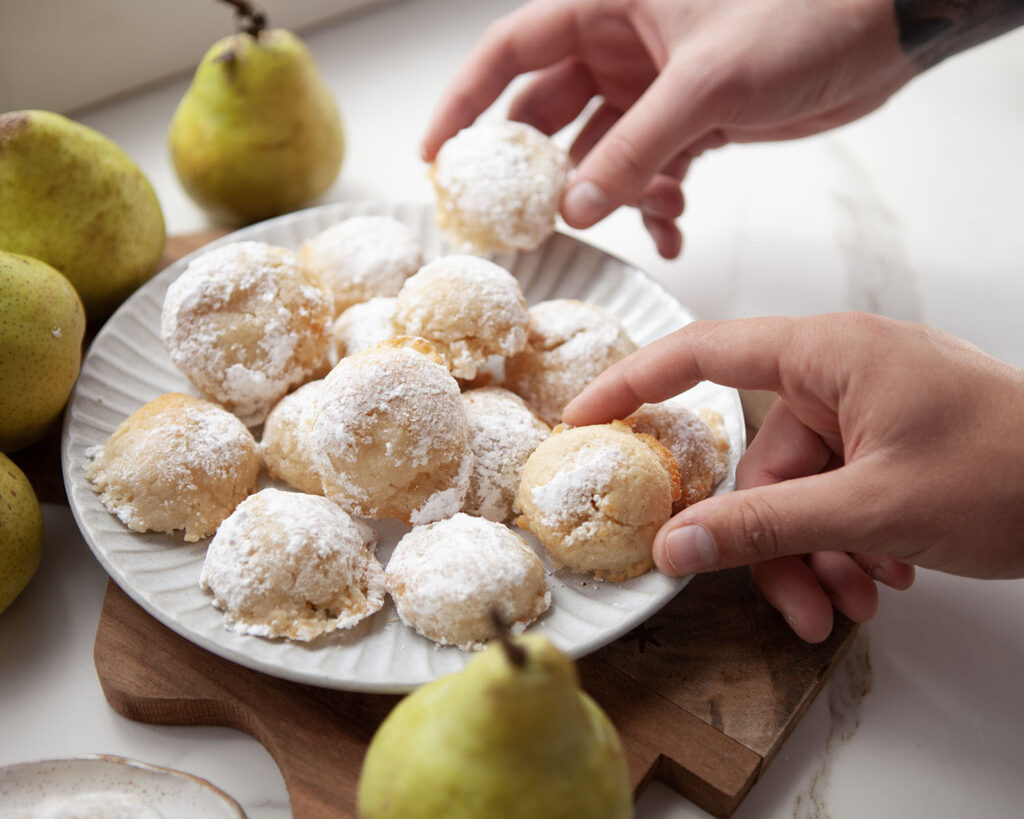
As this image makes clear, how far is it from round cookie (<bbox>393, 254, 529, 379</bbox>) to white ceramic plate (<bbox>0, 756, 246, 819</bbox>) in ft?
2.32

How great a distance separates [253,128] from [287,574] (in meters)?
1.16

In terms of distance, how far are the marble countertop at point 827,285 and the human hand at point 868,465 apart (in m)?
0.18

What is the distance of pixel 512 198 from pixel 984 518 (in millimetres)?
967

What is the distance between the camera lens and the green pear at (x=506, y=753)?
818 mm

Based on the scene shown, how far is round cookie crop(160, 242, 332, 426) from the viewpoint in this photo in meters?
1.44

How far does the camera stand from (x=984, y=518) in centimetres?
112

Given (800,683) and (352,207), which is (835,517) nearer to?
(800,683)

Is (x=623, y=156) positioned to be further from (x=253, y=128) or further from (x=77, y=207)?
(x=77, y=207)

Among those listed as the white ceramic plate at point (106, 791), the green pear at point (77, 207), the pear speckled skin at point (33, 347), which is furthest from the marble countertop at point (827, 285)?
the green pear at point (77, 207)

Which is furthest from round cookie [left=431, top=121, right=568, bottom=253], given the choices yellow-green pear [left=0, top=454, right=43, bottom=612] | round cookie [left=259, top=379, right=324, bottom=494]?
yellow-green pear [left=0, top=454, right=43, bottom=612]

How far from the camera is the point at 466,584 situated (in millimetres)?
1156

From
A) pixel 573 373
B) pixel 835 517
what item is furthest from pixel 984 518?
pixel 573 373

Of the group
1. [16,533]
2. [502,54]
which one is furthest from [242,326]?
[502,54]

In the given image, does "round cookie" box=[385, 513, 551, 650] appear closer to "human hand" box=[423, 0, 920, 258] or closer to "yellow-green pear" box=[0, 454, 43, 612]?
"yellow-green pear" box=[0, 454, 43, 612]
